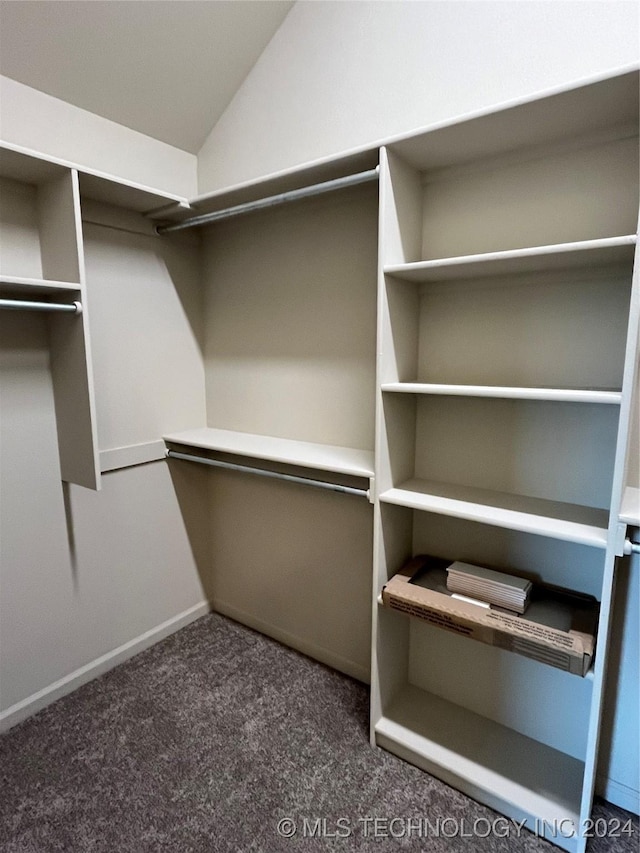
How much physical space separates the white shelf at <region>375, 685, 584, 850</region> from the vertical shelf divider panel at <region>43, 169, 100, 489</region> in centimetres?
150

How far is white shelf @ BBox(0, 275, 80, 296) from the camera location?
154cm

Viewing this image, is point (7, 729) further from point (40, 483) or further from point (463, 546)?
point (463, 546)

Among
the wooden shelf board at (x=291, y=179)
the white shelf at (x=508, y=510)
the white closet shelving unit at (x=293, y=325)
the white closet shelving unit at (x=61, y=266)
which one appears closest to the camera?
the white shelf at (x=508, y=510)

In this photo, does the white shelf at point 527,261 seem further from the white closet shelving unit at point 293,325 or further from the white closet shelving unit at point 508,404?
the white closet shelving unit at point 293,325

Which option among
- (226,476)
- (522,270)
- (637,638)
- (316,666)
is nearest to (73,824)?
(316,666)

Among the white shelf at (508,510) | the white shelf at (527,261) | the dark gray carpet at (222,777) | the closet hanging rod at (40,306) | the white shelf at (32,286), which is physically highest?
the white shelf at (527,261)

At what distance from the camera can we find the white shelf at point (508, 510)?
4.32ft

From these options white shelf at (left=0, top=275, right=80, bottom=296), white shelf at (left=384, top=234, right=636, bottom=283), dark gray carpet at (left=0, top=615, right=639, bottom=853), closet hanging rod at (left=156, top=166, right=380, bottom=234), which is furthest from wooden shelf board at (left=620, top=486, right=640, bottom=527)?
white shelf at (left=0, top=275, right=80, bottom=296)

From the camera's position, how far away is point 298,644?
7.70 feet

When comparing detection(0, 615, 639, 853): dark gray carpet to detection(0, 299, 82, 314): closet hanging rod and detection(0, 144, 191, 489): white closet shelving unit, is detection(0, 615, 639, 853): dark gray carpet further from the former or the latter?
detection(0, 299, 82, 314): closet hanging rod

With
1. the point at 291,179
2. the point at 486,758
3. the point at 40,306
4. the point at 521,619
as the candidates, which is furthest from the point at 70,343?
the point at 486,758

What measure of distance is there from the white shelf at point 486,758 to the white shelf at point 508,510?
0.87 m

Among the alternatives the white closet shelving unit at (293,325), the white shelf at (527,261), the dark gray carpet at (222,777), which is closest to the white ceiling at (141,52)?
the white closet shelving unit at (293,325)

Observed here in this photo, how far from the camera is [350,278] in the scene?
1.94 m
